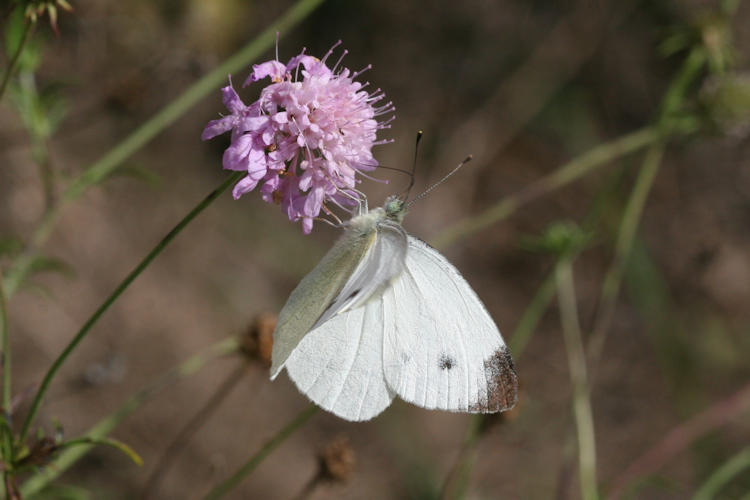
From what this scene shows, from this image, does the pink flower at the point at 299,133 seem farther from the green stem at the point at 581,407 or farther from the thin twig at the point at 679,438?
the thin twig at the point at 679,438

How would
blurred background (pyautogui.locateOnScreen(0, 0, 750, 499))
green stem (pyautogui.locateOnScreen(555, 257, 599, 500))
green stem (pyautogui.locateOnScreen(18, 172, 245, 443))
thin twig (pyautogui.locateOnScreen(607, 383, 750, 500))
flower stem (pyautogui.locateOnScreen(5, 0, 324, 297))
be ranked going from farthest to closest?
blurred background (pyautogui.locateOnScreen(0, 0, 750, 499)) < thin twig (pyautogui.locateOnScreen(607, 383, 750, 500)) < green stem (pyautogui.locateOnScreen(555, 257, 599, 500)) < flower stem (pyautogui.locateOnScreen(5, 0, 324, 297)) < green stem (pyautogui.locateOnScreen(18, 172, 245, 443))

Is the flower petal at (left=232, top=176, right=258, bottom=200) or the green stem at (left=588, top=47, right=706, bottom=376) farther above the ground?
the green stem at (left=588, top=47, right=706, bottom=376)

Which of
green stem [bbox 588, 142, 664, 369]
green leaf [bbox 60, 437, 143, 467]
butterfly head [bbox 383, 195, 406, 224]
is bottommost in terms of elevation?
green leaf [bbox 60, 437, 143, 467]

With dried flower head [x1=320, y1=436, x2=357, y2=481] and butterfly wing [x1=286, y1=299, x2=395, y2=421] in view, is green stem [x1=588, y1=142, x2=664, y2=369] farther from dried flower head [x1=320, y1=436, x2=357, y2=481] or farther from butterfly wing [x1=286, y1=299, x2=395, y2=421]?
butterfly wing [x1=286, y1=299, x2=395, y2=421]

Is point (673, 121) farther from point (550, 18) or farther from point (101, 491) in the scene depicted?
point (101, 491)

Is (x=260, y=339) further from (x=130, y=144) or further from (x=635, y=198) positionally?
(x=635, y=198)

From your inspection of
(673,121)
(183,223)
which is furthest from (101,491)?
(673,121)

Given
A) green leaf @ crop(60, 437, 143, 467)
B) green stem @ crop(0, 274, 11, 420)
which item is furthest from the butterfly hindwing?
green stem @ crop(0, 274, 11, 420)
